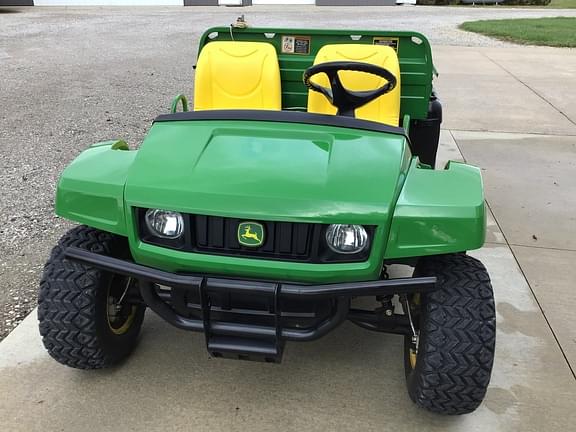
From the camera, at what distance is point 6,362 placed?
8.09ft

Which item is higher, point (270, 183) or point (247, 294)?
point (270, 183)

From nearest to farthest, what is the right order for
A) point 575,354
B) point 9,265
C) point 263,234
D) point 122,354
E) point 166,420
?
point 263,234 → point 166,420 → point 122,354 → point 575,354 → point 9,265

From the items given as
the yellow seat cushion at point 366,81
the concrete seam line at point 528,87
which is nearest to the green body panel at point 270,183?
the yellow seat cushion at point 366,81

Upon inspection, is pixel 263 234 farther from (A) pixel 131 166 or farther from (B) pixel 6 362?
(B) pixel 6 362

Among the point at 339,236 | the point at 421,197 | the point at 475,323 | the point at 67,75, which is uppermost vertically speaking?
the point at 421,197

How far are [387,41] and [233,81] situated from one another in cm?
104

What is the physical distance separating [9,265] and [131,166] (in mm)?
1626

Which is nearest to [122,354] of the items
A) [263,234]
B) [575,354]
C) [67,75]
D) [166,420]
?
[166,420]

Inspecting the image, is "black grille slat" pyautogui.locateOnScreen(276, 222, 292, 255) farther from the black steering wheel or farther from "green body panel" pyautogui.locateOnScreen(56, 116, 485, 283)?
the black steering wheel

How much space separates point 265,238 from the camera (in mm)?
1902

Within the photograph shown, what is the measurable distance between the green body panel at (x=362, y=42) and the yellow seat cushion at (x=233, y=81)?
0.22 m

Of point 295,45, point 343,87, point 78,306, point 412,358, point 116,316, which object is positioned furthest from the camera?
point 295,45

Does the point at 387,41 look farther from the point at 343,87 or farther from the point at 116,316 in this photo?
the point at 116,316

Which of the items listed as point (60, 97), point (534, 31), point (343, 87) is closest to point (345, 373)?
point (343, 87)
